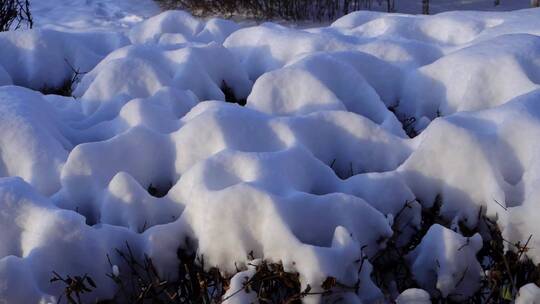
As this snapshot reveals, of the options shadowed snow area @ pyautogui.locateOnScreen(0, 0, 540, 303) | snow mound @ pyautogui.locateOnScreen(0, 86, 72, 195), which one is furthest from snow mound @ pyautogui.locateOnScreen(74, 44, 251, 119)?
snow mound @ pyautogui.locateOnScreen(0, 86, 72, 195)

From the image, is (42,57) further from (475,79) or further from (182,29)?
(475,79)

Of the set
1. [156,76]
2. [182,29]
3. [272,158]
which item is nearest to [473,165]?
[272,158]

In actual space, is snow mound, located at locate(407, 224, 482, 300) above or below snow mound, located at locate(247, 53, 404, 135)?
below

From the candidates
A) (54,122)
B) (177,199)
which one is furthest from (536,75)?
(54,122)

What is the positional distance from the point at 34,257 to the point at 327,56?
151 cm

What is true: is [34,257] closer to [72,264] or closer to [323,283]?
[72,264]

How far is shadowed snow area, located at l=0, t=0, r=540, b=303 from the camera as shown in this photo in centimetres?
174

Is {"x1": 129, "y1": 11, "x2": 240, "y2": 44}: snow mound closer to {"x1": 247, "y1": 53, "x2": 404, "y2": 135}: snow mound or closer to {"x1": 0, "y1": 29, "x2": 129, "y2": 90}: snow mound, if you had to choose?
{"x1": 0, "y1": 29, "x2": 129, "y2": 90}: snow mound

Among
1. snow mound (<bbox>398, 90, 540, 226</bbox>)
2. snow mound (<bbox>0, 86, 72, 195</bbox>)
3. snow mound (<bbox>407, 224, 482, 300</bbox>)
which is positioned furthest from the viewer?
snow mound (<bbox>0, 86, 72, 195</bbox>)

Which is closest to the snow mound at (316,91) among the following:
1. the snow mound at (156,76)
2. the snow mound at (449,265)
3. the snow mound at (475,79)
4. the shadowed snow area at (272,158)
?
the shadowed snow area at (272,158)

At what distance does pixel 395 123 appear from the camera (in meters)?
2.43

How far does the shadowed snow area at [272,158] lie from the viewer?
5.71ft

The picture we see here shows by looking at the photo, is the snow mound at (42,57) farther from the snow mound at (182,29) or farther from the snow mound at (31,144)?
the snow mound at (31,144)

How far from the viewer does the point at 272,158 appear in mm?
2012
